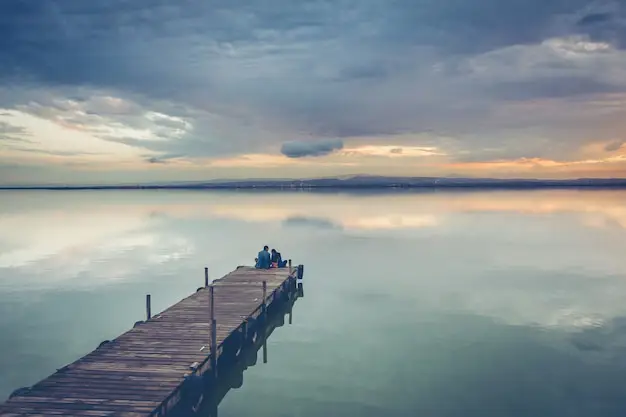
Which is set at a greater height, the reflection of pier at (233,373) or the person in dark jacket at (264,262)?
the person in dark jacket at (264,262)

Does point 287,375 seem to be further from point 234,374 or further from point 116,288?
point 116,288

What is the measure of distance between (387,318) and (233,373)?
9.94m

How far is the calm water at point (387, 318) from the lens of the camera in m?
18.2

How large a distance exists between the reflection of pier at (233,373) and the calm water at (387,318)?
37 centimetres

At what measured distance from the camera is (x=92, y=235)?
67.2 meters

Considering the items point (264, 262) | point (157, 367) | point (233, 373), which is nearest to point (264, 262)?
point (264, 262)

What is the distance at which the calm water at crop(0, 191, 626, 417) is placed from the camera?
18.2 m

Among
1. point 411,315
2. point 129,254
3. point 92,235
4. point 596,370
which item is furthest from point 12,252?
point 596,370

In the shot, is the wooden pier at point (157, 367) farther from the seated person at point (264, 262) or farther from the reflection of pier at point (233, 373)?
the seated person at point (264, 262)

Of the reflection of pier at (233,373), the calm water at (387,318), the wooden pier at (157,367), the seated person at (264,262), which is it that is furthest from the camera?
the seated person at (264,262)

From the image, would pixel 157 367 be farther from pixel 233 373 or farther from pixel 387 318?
pixel 387 318

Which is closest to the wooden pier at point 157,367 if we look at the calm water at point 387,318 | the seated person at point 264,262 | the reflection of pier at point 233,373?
the reflection of pier at point 233,373

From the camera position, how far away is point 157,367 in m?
15.8

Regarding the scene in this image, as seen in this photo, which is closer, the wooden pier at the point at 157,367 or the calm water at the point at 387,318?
the wooden pier at the point at 157,367
